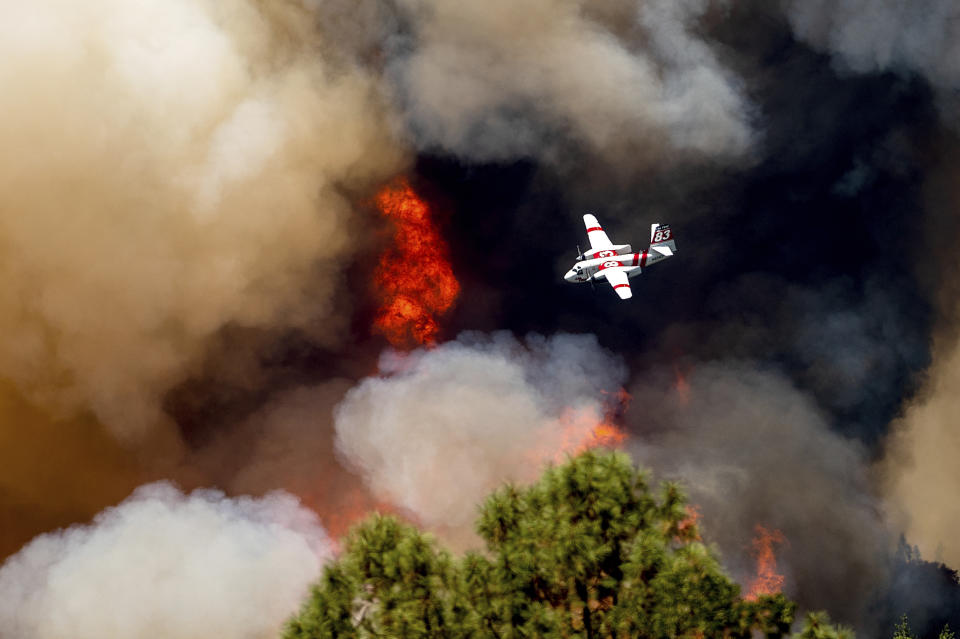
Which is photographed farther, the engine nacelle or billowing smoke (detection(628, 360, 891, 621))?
the engine nacelle

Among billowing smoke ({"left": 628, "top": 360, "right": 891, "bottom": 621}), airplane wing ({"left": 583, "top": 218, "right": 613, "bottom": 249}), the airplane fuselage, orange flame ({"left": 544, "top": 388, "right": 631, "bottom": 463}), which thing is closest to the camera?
billowing smoke ({"left": 628, "top": 360, "right": 891, "bottom": 621})

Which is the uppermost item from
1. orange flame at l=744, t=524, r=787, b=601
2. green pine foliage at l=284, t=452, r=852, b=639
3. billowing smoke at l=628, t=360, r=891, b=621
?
billowing smoke at l=628, t=360, r=891, b=621

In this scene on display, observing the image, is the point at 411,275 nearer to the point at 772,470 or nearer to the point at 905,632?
the point at 772,470

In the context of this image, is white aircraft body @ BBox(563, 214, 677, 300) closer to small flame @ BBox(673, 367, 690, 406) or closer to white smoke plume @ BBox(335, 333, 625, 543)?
white smoke plume @ BBox(335, 333, 625, 543)

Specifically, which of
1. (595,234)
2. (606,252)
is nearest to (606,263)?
(606,252)

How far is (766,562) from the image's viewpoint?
242 feet

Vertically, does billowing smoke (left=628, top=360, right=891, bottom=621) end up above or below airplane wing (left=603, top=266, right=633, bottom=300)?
below

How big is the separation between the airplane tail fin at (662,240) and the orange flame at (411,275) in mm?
22280

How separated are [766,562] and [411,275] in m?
48.5

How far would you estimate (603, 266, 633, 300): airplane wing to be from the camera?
257 feet

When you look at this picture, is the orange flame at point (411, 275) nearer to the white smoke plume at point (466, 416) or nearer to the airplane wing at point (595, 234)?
the white smoke plume at point (466, 416)

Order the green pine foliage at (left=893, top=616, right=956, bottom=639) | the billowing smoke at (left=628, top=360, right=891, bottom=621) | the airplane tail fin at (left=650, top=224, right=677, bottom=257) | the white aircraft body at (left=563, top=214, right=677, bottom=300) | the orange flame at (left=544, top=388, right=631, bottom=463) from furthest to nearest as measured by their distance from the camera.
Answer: the white aircraft body at (left=563, top=214, right=677, bottom=300)
the airplane tail fin at (left=650, top=224, right=677, bottom=257)
the orange flame at (left=544, top=388, right=631, bottom=463)
the billowing smoke at (left=628, top=360, right=891, bottom=621)
the green pine foliage at (left=893, top=616, right=956, bottom=639)

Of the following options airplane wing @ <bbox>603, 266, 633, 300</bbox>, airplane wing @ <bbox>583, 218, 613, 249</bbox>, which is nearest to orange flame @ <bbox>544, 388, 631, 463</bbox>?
airplane wing @ <bbox>603, 266, 633, 300</bbox>

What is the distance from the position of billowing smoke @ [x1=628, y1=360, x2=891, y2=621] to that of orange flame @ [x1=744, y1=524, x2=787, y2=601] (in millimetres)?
882
